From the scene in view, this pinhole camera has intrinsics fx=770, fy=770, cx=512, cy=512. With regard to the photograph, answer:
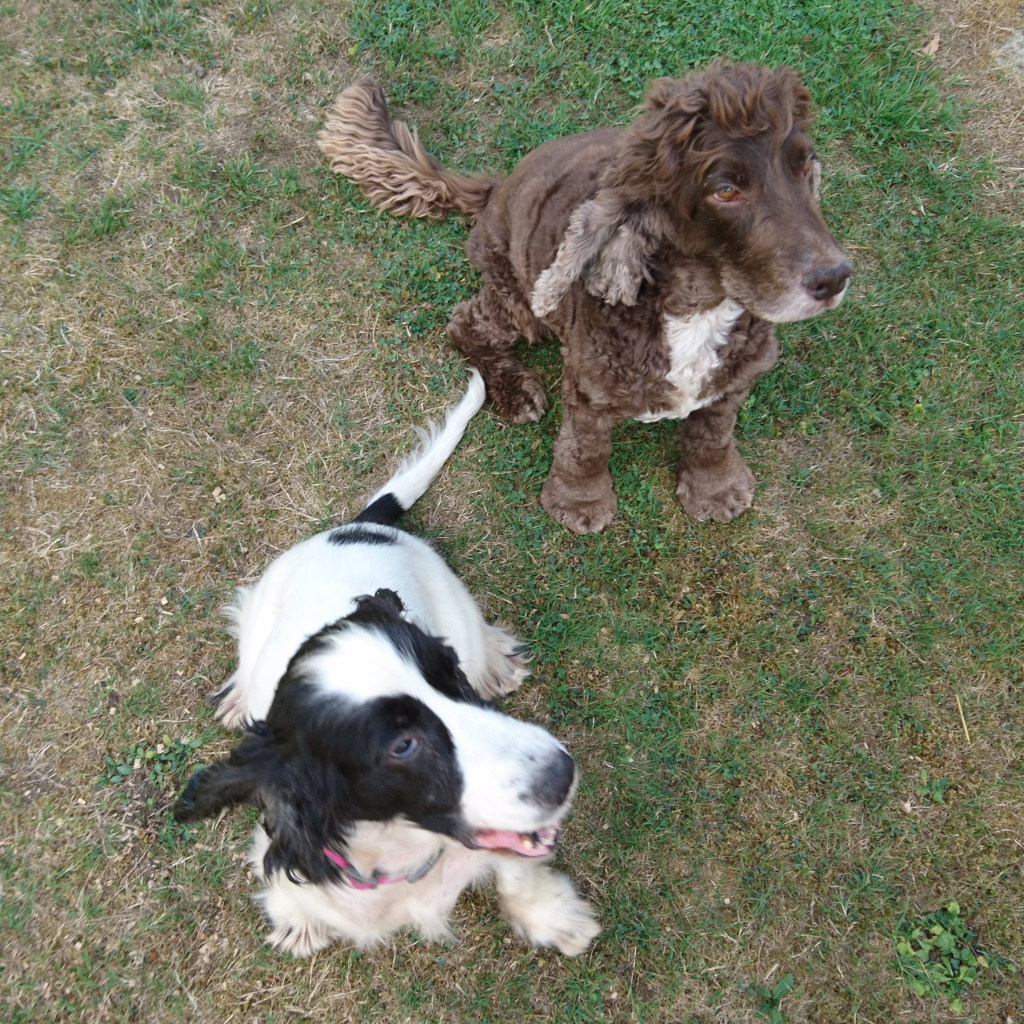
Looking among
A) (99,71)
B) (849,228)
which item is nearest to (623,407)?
(849,228)

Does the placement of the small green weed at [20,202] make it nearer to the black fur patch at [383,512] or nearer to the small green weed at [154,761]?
the black fur patch at [383,512]

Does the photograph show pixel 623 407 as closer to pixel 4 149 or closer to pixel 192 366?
pixel 192 366

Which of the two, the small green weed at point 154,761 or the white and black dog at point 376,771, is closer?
the white and black dog at point 376,771

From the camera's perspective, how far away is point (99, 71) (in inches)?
173

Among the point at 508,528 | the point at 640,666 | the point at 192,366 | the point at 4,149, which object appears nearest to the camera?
the point at 640,666

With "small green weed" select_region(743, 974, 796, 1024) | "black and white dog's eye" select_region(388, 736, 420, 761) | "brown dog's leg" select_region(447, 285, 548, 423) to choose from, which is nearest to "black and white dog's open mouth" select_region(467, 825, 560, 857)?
"black and white dog's eye" select_region(388, 736, 420, 761)

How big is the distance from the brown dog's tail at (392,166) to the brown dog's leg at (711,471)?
1650 mm

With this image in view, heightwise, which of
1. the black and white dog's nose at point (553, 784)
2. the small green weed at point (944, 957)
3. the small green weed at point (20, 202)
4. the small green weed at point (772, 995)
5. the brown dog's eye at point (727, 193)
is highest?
the brown dog's eye at point (727, 193)

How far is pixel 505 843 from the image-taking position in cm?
215

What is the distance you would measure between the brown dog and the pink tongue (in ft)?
5.28

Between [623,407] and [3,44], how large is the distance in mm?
4387

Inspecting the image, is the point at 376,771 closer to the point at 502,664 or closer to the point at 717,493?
the point at 502,664

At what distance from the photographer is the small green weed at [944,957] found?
298 cm

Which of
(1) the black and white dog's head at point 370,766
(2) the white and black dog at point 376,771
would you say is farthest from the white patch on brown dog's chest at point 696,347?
(1) the black and white dog's head at point 370,766
